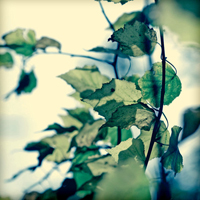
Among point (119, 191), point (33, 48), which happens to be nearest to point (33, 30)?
point (33, 48)

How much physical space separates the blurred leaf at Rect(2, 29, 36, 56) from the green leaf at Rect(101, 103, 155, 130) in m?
0.22

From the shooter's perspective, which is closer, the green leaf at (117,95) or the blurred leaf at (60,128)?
the green leaf at (117,95)

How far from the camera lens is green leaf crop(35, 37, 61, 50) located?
0.28 m

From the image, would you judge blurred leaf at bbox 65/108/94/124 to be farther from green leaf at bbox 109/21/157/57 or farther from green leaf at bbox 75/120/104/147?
green leaf at bbox 109/21/157/57

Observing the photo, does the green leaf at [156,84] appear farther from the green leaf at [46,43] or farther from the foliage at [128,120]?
the green leaf at [46,43]

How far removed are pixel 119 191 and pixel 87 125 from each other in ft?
0.39

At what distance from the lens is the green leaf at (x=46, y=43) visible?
0.28 m

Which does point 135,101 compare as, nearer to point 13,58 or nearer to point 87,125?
point 87,125

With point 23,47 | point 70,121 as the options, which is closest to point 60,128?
point 70,121

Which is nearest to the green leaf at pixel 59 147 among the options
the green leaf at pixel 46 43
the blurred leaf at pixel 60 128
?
the blurred leaf at pixel 60 128

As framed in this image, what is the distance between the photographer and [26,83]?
0.31 metres

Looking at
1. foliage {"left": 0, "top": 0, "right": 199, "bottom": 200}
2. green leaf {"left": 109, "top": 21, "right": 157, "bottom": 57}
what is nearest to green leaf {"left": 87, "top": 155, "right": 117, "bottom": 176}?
foliage {"left": 0, "top": 0, "right": 199, "bottom": 200}

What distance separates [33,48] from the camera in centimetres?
31

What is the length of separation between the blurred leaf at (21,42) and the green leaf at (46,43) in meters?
0.02
